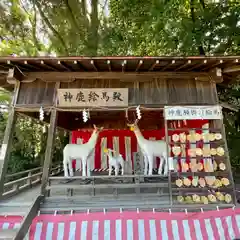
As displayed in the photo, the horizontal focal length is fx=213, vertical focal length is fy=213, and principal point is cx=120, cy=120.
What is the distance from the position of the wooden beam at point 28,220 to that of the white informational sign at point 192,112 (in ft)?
9.83

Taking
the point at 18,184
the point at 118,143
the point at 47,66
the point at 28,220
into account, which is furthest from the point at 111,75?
the point at 18,184

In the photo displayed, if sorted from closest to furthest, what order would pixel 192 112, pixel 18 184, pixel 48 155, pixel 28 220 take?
1. pixel 28 220
2. pixel 48 155
3. pixel 192 112
4. pixel 18 184

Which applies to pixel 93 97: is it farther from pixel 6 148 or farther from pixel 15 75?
pixel 6 148

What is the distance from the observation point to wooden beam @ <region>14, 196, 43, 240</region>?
3195mm

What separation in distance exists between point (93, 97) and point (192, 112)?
6.99 ft

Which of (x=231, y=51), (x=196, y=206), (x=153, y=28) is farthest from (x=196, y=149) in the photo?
(x=231, y=51)

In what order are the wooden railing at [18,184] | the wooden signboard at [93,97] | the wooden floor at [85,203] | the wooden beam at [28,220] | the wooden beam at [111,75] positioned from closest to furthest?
the wooden beam at [28,220], the wooden floor at [85,203], the wooden signboard at [93,97], the wooden beam at [111,75], the wooden railing at [18,184]

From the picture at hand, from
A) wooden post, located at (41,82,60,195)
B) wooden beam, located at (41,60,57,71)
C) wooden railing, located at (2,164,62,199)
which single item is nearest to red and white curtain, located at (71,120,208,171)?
wooden railing, located at (2,164,62,199)

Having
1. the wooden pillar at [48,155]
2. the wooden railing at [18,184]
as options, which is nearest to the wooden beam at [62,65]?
the wooden pillar at [48,155]

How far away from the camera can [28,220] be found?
3477mm

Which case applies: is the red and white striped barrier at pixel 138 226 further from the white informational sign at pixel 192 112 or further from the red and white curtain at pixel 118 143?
the red and white curtain at pixel 118 143

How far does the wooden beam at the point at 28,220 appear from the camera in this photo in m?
3.19

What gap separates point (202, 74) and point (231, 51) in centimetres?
455

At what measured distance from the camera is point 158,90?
185 inches
